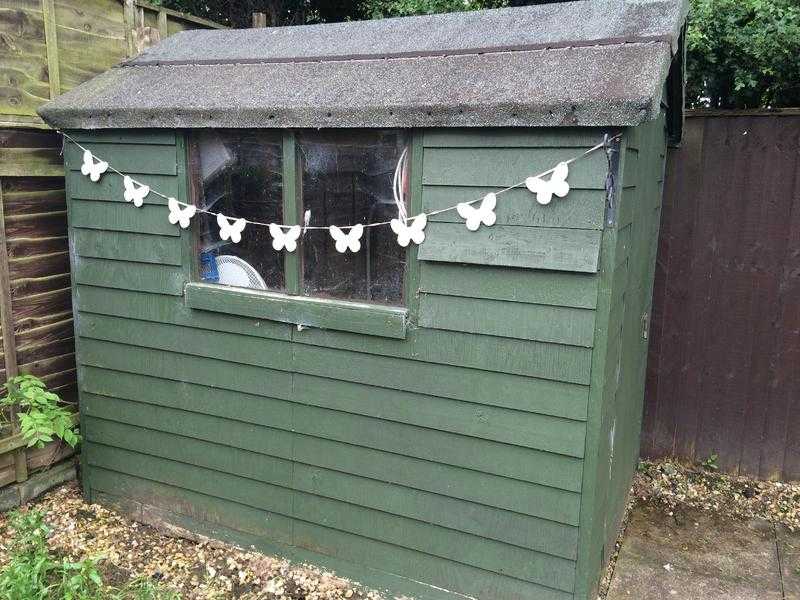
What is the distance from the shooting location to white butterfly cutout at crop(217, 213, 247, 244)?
3189mm

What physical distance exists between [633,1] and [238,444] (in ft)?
9.09

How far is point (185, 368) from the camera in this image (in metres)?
3.51

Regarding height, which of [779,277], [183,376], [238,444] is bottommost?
[238,444]

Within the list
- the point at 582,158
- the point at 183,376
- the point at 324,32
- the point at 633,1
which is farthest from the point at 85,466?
the point at 633,1

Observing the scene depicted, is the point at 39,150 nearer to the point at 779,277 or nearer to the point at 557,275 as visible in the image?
the point at 557,275

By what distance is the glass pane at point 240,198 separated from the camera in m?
3.15

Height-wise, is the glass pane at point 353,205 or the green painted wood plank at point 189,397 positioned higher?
the glass pane at point 353,205

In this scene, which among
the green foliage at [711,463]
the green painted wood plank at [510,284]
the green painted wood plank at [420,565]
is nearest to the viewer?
the green painted wood plank at [510,284]

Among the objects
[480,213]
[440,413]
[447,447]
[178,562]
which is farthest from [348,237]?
[178,562]

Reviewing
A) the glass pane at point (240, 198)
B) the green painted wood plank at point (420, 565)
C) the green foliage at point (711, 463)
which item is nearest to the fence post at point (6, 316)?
the glass pane at point (240, 198)

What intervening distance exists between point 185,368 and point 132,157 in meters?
1.07

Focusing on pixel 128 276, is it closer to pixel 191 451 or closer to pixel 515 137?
pixel 191 451

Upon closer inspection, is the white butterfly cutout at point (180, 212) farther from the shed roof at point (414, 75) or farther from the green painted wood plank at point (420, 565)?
the green painted wood plank at point (420, 565)

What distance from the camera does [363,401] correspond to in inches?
122
